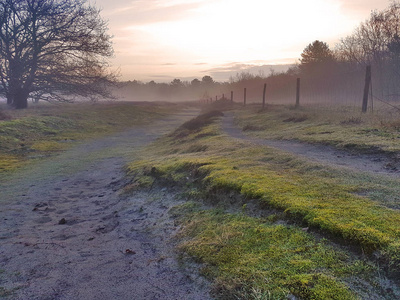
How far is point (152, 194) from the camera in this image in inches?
281

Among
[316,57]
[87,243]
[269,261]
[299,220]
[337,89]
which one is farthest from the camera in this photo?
[316,57]

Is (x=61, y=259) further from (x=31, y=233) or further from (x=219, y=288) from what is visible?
(x=219, y=288)

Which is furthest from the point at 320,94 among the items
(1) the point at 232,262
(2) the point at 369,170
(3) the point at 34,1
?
(1) the point at 232,262

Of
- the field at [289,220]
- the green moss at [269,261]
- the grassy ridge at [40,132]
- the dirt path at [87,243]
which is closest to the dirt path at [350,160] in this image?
the field at [289,220]

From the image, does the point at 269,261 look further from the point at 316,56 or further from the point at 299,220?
the point at 316,56

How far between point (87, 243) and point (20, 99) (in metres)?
25.5

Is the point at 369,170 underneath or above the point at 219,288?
above

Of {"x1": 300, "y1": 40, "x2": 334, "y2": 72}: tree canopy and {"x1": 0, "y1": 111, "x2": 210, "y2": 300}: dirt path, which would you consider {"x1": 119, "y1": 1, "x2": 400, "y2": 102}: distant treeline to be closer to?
{"x1": 300, "y1": 40, "x2": 334, "y2": 72}: tree canopy

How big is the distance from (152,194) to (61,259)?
9.96 ft

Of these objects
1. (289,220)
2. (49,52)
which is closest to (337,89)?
(49,52)

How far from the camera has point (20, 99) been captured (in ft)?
85.2

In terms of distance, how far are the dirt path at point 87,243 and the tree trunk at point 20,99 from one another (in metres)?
18.8

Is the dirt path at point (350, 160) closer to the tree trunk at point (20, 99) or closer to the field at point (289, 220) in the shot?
the field at point (289, 220)

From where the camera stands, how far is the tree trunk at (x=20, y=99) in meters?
25.2
